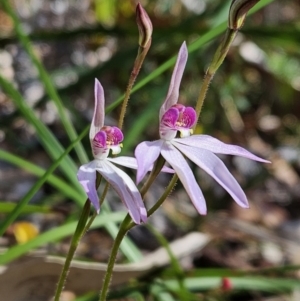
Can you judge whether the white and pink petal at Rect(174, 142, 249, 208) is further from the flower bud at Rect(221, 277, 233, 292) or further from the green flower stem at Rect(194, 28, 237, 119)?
the flower bud at Rect(221, 277, 233, 292)

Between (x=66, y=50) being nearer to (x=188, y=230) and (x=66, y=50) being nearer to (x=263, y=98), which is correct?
(x=263, y=98)

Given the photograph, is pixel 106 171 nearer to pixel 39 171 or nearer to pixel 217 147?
pixel 217 147

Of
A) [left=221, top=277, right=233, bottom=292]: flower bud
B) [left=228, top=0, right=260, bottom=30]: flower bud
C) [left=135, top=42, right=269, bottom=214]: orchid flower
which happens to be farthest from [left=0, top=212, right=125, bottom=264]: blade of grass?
[left=228, top=0, right=260, bottom=30]: flower bud

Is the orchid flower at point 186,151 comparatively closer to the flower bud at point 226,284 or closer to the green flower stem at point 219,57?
the green flower stem at point 219,57

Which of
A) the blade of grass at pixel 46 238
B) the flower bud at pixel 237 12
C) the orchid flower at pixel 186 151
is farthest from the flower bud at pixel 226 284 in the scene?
the flower bud at pixel 237 12

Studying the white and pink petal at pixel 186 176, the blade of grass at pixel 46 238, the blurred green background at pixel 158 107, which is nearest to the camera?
the white and pink petal at pixel 186 176
